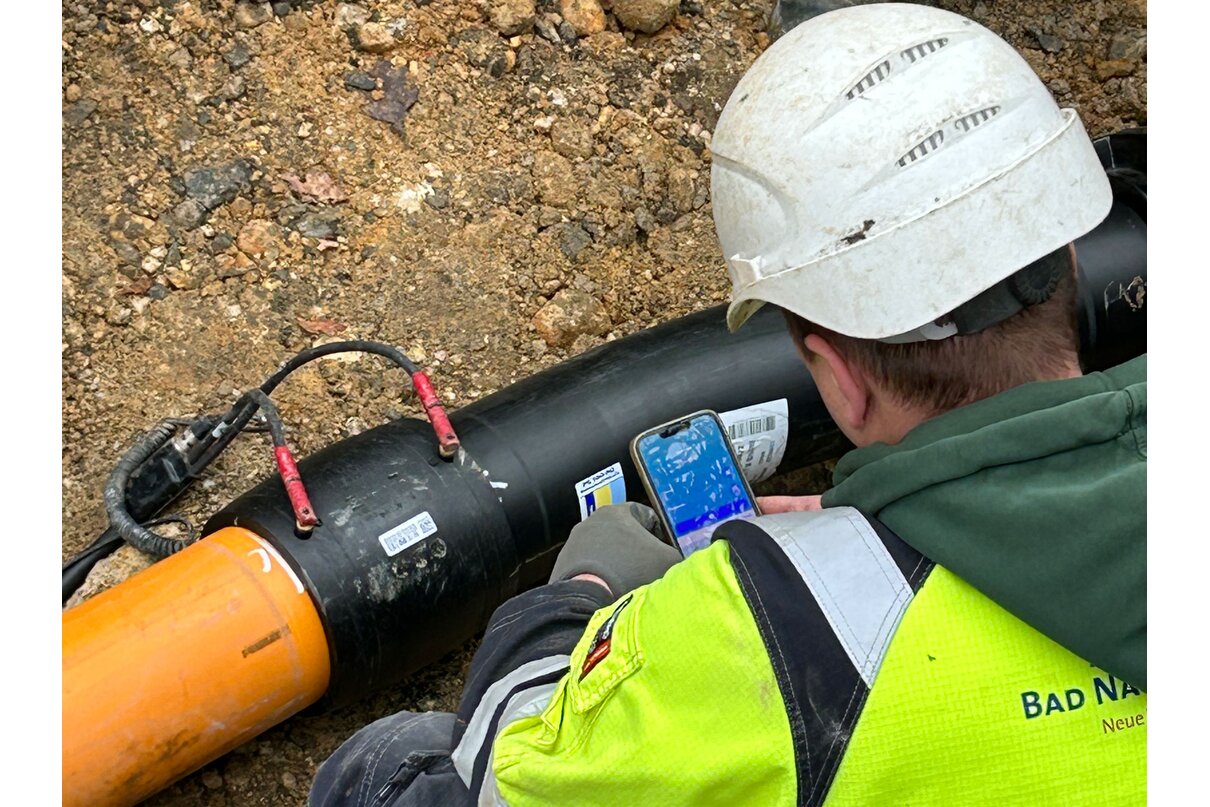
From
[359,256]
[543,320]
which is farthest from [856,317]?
[359,256]

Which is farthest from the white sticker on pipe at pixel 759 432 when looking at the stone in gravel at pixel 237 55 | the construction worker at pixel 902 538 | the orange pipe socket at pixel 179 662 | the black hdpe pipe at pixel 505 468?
the stone in gravel at pixel 237 55

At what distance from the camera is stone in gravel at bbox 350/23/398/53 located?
264 centimetres

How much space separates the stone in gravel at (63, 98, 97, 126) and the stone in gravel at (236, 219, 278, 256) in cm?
42

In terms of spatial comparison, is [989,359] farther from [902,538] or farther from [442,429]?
[442,429]

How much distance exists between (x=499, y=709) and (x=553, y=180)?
63.7 inches

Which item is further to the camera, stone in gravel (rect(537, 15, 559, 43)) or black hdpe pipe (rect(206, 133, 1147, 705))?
stone in gravel (rect(537, 15, 559, 43))

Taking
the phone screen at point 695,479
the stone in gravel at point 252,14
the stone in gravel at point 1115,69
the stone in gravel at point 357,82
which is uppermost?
the stone in gravel at point 252,14

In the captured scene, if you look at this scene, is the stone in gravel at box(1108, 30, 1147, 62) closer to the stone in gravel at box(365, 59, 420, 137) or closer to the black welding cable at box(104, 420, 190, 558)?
the stone in gravel at box(365, 59, 420, 137)

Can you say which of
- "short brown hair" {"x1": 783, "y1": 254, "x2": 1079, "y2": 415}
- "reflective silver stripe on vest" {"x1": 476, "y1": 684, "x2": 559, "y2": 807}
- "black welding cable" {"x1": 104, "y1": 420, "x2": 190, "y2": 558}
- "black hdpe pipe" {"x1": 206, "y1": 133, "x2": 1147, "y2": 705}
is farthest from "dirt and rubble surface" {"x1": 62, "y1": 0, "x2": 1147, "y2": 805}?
"short brown hair" {"x1": 783, "y1": 254, "x2": 1079, "y2": 415}

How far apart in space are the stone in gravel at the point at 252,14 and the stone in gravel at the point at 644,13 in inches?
33.1

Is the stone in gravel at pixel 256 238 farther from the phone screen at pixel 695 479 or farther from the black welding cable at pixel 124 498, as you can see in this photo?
the phone screen at pixel 695 479

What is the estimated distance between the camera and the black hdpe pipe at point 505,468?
6.08 feet

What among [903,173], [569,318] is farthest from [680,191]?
[903,173]

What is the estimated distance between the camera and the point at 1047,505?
0.97m
